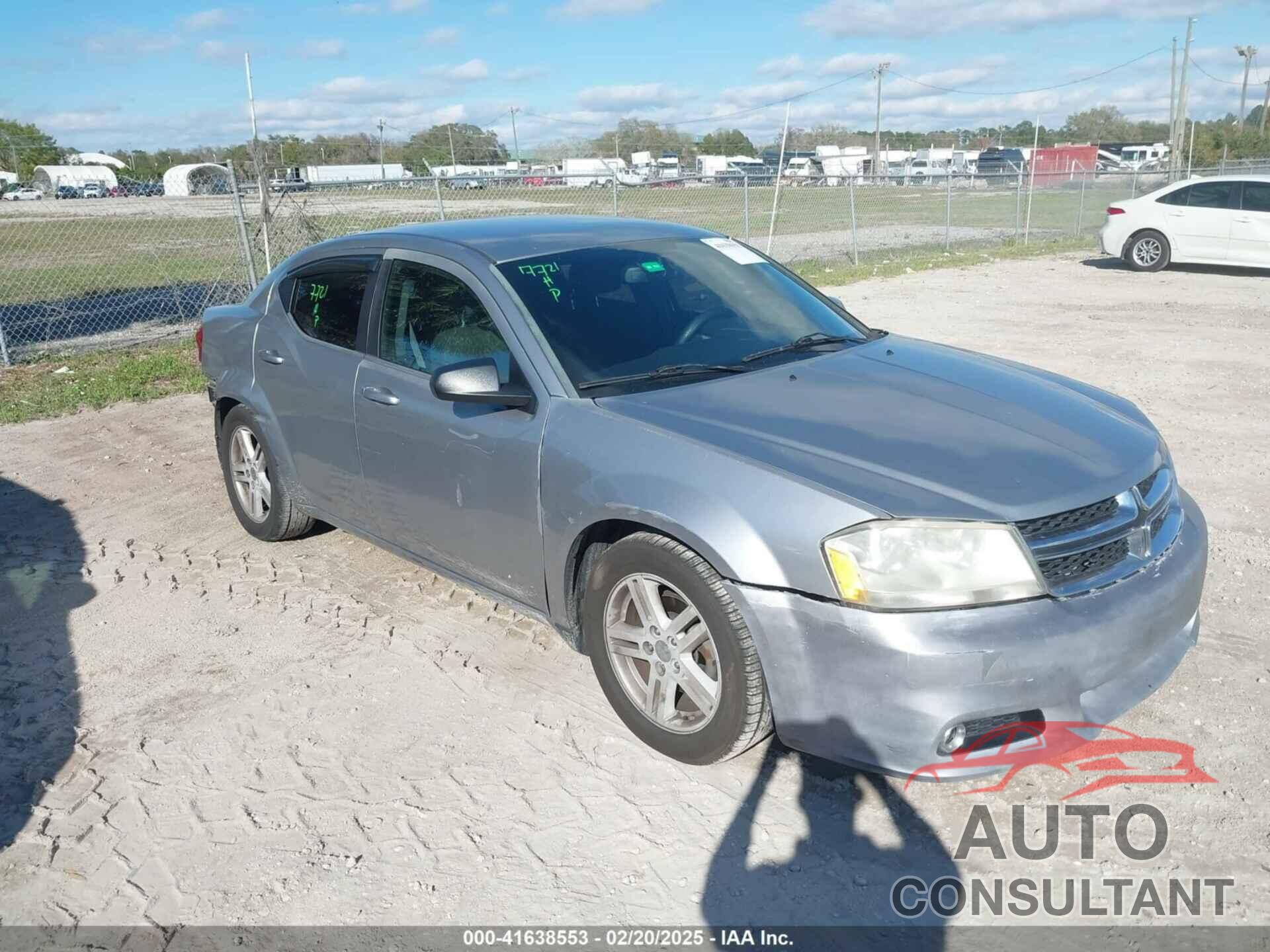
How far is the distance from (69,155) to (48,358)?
56.8ft

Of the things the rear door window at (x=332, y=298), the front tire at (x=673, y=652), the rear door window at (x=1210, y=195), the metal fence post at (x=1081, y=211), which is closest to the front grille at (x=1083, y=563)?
the front tire at (x=673, y=652)

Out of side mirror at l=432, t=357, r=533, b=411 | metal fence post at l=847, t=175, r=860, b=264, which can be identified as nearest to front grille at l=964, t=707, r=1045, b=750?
side mirror at l=432, t=357, r=533, b=411

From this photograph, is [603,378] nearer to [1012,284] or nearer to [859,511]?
[859,511]

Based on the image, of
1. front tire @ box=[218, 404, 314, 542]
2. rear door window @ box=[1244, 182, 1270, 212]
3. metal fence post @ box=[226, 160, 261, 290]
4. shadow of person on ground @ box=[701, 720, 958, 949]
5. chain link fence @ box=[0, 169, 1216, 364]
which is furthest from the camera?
rear door window @ box=[1244, 182, 1270, 212]

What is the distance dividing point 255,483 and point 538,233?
2.20 meters

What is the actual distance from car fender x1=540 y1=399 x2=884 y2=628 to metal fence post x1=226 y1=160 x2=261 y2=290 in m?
10.2

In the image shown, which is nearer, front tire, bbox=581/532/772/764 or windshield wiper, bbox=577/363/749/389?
front tire, bbox=581/532/772/764

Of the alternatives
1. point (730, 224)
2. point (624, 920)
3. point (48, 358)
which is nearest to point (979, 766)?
point (624, 920)

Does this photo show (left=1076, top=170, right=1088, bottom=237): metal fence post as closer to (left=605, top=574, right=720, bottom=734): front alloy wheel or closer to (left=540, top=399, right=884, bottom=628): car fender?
(left=540, top=399, right=884, bottom=628): car fender

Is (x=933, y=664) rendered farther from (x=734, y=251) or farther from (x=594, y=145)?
(x=594, y=145)

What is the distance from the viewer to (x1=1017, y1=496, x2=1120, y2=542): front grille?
9.53ft

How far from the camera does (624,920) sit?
2768mm

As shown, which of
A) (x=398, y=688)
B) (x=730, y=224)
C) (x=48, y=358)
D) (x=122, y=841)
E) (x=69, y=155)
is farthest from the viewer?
(x=69, y=155)
